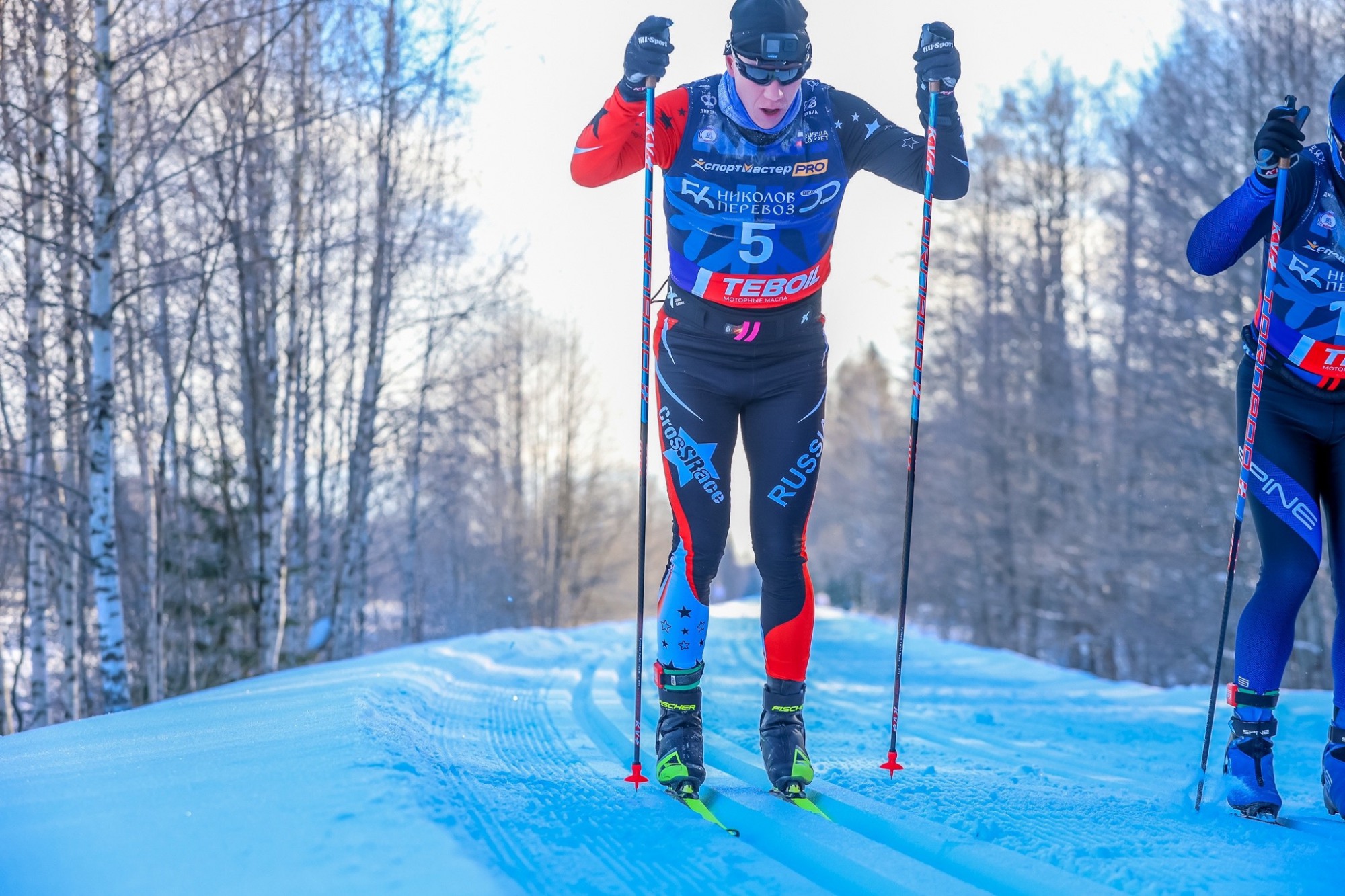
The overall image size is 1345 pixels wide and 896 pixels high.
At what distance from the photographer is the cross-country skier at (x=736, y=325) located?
268 cm

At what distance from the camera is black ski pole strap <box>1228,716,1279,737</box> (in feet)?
8.25

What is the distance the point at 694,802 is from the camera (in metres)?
2.36

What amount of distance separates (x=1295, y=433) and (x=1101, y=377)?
19203 millimetres

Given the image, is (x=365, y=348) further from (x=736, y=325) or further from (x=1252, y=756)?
(x=1252, y=756)

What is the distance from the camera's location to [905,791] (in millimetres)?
2574

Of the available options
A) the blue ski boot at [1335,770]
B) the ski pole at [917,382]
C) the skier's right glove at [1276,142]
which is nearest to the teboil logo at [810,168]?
the ski pole at [917,382]

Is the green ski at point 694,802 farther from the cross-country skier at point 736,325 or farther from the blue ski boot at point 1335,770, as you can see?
the blue ski boot at point 1335,770

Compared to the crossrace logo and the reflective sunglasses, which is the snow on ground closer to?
the crossrace logo

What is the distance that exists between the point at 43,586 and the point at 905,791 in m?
11.9

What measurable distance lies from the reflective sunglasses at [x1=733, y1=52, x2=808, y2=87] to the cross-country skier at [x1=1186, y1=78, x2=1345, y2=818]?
1.30m

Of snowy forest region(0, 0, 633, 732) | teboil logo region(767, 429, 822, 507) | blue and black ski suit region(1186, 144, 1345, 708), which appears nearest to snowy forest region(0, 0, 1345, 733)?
snowy forest region(0, 0, 633, 732)

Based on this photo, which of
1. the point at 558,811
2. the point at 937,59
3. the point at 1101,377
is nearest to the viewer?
the point at 558,811

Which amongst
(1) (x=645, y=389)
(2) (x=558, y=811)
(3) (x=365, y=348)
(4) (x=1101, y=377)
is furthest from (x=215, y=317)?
(4) (x=1101, y=377)

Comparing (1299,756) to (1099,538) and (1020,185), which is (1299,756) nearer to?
(1099,538)
